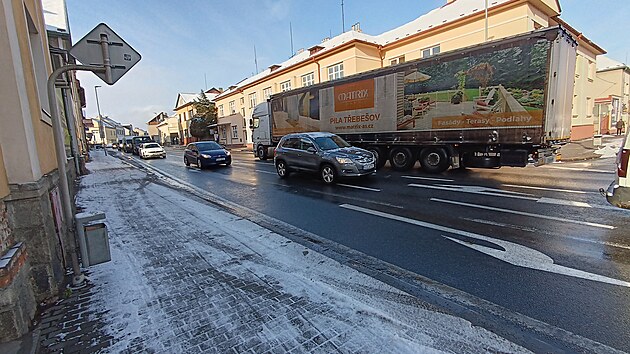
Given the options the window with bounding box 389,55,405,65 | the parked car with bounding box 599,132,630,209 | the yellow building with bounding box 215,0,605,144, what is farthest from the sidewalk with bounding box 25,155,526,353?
the window with bounding box 389,55,405,65

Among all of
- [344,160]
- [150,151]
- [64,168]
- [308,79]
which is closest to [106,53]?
[64,168]

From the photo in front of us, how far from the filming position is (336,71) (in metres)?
25.1

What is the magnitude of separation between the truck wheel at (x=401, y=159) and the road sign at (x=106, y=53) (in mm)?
10643

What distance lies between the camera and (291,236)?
210 inches

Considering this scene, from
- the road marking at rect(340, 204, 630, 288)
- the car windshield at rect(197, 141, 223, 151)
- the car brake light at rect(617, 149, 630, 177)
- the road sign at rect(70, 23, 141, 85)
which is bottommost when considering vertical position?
the road marking at rect(340, 204, 630, 288)

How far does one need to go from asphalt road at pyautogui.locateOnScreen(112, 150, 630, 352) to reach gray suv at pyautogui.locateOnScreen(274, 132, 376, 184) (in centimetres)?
54

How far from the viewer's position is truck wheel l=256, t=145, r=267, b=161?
2195 cm

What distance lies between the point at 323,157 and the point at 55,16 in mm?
11167

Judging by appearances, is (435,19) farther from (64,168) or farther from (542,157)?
(64,168)

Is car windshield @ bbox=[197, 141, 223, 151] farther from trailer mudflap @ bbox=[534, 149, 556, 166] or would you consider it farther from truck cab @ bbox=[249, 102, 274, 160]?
trailer mudflap @ bbox=[534, 149, 556, 166]

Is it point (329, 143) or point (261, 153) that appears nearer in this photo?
point (329, 143)

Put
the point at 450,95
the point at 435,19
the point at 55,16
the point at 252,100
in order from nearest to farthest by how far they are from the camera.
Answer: the point at 450,95 < the point at 55,16 < the point at 435,19 < the point at 252,100

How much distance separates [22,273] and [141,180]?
11003 millimetres

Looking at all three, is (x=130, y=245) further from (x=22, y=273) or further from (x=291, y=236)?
(x=291, y=236)
